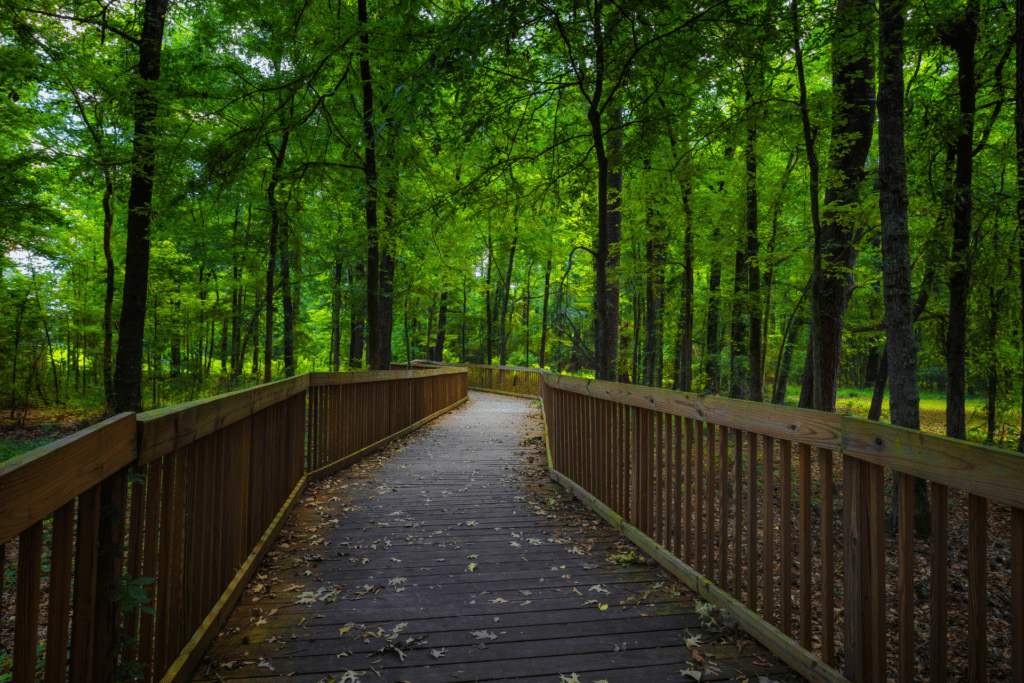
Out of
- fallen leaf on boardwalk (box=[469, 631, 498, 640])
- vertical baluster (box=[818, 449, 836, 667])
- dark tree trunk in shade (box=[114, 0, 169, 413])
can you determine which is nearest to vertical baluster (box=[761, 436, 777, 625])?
vertical baluster (box=[818, 449, 836, 667])

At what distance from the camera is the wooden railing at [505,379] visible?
19578 mm

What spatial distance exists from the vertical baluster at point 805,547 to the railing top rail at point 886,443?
0.11m

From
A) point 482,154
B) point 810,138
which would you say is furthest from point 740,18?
point 482,154

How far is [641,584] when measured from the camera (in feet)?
11.1

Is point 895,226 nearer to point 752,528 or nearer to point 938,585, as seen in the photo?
point 752,528

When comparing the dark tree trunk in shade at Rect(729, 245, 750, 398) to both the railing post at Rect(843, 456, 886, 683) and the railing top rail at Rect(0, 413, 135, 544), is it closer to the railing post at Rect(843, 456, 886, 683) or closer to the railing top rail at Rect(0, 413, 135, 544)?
the railing post at Rect(843, 456, 886, 683)

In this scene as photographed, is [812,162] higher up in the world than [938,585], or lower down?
higher up

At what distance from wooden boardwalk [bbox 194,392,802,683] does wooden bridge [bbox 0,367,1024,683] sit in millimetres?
17

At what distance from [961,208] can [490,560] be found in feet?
20.9

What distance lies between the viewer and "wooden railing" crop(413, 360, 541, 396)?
1958 centimetres

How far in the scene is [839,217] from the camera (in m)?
7.46

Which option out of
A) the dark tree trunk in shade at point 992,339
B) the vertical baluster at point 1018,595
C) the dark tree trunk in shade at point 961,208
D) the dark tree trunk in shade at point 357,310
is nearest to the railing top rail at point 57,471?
the vertical baluster at point 1018,595

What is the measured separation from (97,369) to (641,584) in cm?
1698

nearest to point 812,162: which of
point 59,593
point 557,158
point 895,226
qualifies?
point 895,226
